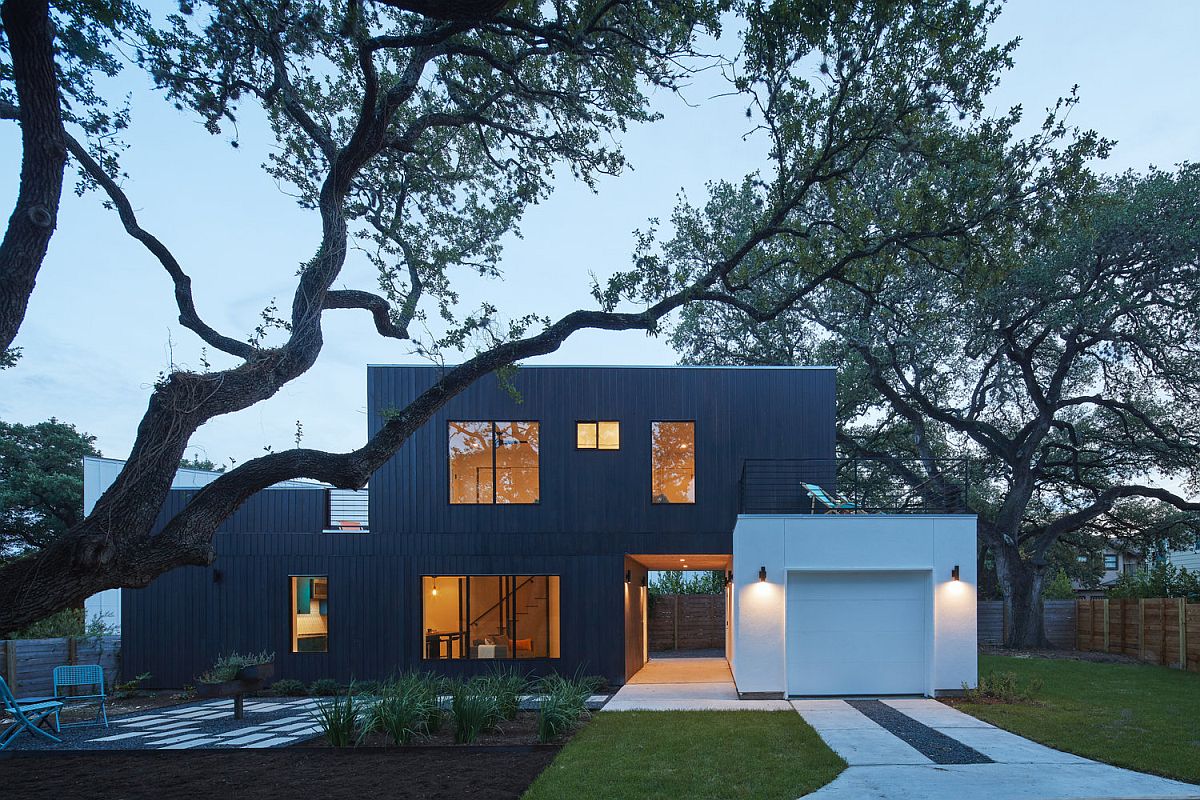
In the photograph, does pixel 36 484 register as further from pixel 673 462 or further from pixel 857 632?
pixel 857 632

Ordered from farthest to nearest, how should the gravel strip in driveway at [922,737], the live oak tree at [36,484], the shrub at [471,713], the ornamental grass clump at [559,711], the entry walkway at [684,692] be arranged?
the live oak tree at [36,484], the entry walkway at [684,692], the ornamental grass clump at [559,711], the shrub at [471,713], the gravel strip in driveway at [922,737]

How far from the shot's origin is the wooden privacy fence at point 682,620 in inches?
848

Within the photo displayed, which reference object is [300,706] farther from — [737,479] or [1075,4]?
[1075,4]

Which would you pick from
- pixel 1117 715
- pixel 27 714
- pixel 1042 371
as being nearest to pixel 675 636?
pixel 1042 371

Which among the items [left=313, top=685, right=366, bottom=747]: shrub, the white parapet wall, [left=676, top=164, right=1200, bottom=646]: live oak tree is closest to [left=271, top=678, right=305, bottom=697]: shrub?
[left=313, top=685, right=366, bottom=747]: shrub

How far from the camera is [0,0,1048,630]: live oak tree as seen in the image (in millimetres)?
6719

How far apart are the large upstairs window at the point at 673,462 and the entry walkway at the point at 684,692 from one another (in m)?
3.06

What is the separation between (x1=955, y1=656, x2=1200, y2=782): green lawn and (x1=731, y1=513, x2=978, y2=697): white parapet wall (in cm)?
139

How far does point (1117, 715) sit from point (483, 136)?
1073 centimetres

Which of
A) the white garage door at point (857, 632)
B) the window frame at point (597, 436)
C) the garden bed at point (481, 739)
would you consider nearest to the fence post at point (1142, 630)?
the white garage door at point (857, 632)

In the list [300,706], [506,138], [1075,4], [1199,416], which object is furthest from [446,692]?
[1199,416]

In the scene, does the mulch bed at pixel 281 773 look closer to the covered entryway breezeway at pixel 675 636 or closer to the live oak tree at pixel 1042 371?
the covered entryway breezeway at pixel 675 636

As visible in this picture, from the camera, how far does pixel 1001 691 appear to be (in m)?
11.4

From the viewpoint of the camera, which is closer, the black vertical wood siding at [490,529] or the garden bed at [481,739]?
the garden bed at [481,739]
